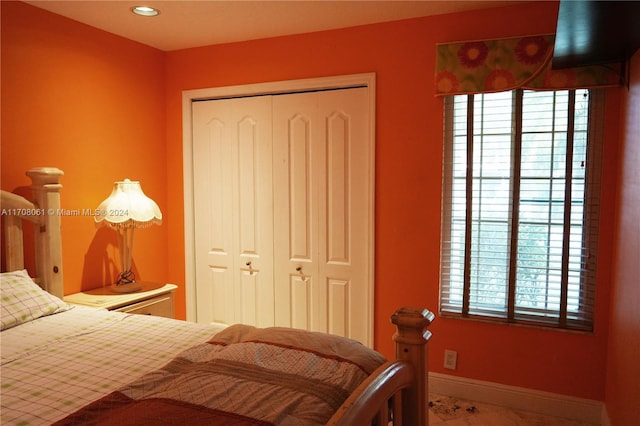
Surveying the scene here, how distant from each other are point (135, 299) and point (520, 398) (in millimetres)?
2346

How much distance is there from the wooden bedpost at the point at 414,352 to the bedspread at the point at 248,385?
5.9 inches

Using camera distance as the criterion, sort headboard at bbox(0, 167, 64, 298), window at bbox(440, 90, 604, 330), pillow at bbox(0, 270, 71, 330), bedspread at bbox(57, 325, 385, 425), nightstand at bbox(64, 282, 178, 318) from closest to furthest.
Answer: bedspread at bbox(57, 325, 385, 425), pillow at bbox(0, 270, 71, 330), headboard at bbox(0, 167, 64, 298), window at bbox(440, 90, 604, 330), nightstand at bbox(64, 282, 178, 318)

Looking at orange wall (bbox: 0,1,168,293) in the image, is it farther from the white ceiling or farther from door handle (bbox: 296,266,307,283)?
door handle (bbox: 296,266,307,283)

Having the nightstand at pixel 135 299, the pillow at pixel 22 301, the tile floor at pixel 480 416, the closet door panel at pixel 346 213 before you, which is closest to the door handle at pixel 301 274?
the closet door panel at pixel 346 213

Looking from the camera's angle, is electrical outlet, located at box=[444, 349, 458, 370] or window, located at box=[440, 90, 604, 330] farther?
electrical outlet, located at box=[444, 349, 458, 370]

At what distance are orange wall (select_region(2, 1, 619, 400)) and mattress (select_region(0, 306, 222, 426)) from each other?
0.90 metres

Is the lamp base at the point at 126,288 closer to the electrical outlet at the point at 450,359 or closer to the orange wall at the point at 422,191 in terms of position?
the orange wall at the point at 422,191

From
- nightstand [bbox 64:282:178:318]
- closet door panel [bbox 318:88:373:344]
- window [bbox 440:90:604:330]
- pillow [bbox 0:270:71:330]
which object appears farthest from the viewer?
closet door panel [bbox 318:88:373:344]

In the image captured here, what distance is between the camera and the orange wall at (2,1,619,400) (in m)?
2.55

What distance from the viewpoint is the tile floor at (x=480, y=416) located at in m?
2.57

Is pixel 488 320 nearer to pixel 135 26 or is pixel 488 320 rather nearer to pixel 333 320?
pixel 333 320

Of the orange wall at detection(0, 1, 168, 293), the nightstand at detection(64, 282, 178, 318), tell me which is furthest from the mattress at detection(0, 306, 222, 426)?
the orange wall at detection(0, 1, 168, 293)

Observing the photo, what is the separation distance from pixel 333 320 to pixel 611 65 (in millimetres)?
2190

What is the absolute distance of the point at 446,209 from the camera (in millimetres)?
2828
